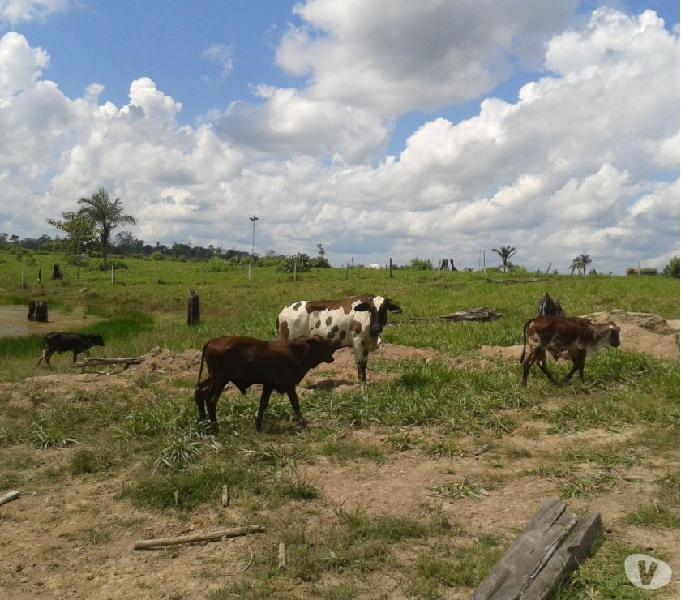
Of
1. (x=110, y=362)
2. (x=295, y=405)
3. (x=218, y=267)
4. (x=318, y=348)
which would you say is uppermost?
(x=218, y=267)

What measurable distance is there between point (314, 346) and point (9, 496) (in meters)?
4.89

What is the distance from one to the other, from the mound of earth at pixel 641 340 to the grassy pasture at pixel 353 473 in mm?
883

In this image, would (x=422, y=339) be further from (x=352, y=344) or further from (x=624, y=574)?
(x=624, y=574)

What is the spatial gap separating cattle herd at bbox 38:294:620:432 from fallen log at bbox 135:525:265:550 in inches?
129

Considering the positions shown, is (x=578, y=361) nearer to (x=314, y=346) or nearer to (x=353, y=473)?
(x=314, y=346)

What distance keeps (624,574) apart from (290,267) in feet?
160

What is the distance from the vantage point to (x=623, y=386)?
39.4ft

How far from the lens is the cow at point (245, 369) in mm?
9305

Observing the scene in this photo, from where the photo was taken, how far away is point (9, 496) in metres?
7.29

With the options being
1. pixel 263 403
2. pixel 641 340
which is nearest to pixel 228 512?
pixel 263 403

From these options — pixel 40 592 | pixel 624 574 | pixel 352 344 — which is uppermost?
pixel 352 344

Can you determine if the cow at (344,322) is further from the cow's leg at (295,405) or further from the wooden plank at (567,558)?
the wooden plank at (567,558)

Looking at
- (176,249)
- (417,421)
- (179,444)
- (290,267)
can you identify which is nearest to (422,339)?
(417,421)

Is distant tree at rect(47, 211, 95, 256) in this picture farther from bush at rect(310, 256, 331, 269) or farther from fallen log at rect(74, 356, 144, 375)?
fallen log at rect(74, 356, 144, 375)
